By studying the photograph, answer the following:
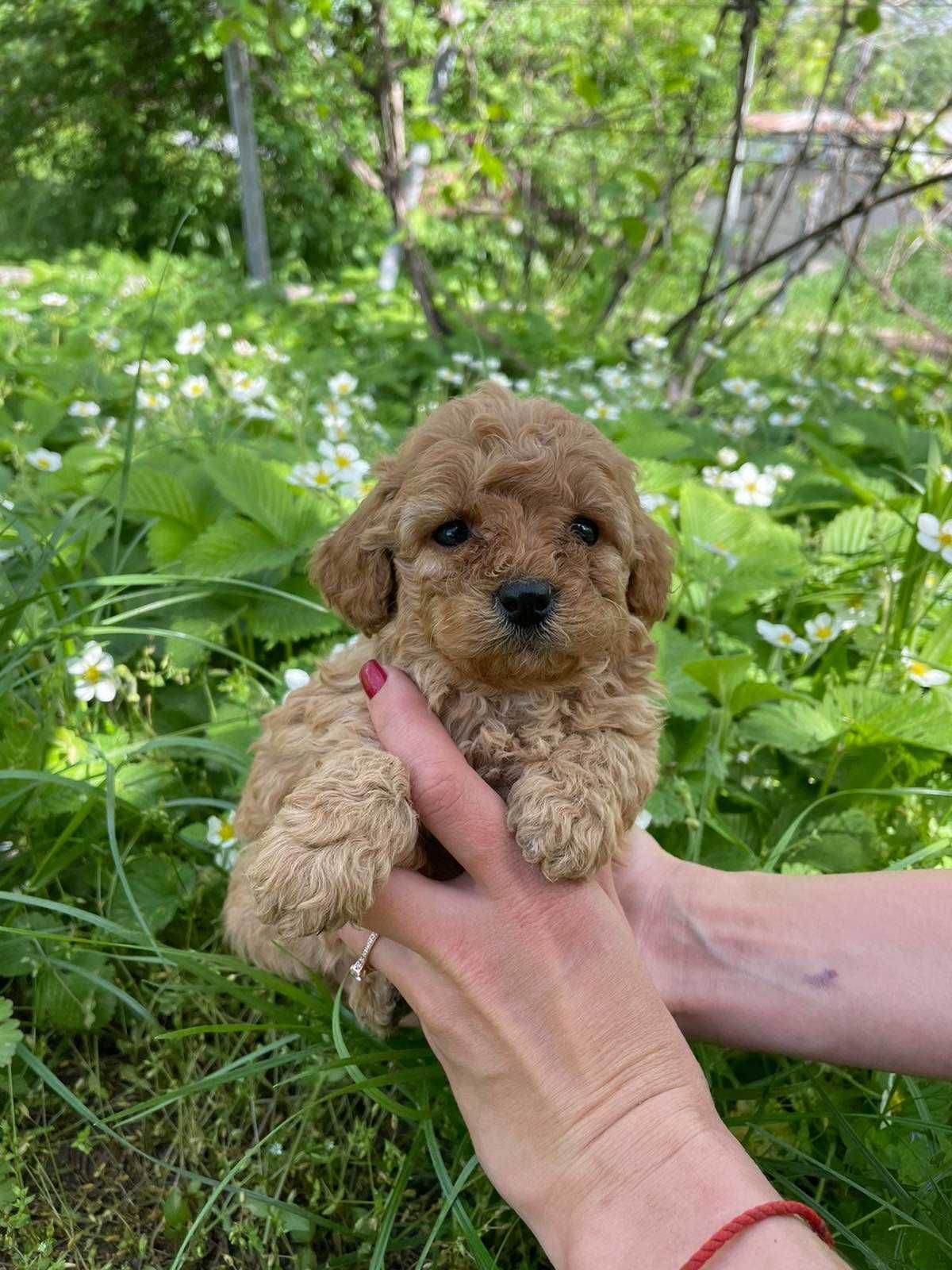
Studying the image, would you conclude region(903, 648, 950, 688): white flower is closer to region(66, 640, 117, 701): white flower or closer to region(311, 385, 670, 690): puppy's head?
region(311, 385, 670, 690): puppy's head

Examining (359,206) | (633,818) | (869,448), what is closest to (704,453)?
(869,448)

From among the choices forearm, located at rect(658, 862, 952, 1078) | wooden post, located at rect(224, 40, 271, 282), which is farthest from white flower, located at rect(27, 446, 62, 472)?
wooden post, located at rect(224, 40, 271, 282)

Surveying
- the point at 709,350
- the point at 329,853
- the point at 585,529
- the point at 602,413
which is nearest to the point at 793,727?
the point at 585,529

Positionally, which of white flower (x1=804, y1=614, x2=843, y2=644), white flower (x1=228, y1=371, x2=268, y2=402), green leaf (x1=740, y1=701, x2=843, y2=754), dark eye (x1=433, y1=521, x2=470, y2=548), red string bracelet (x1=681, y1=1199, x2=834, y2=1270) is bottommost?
green leaf (x1=740, y1=701, x2=843, y2=754)

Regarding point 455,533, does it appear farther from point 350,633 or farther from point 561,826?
point 350,633

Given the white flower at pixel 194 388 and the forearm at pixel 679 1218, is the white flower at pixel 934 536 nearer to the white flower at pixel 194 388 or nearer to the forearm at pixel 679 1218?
the forearm at pixel 679 1218

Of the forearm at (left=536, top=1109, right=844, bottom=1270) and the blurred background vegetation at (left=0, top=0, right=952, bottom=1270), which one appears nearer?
the forearm at (left=536, top=1109, right=844, bottom=1270)

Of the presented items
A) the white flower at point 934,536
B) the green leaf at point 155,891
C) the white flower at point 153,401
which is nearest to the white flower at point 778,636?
the white flower at point 934,536

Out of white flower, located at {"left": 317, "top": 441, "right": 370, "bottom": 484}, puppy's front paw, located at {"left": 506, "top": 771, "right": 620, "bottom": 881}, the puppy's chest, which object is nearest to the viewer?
puppy's front paw, located at {"left": 506, "top": 771, "right": 620, "bottom": 881}
